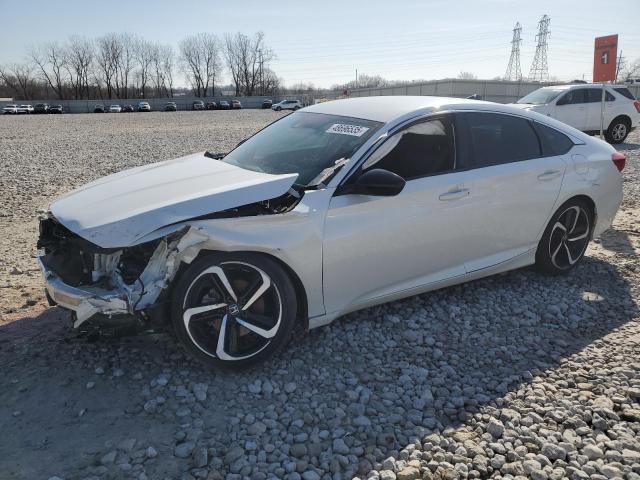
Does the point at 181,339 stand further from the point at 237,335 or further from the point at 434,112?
the point at 434,112

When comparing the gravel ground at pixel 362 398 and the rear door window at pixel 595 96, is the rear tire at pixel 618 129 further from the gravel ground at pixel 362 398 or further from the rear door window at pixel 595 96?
the gravel ground at pixel 362 398

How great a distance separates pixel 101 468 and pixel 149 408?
1.48 ft

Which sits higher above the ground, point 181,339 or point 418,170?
point 418,170

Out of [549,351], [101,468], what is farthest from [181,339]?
[549,351]

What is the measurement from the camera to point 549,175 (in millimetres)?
4301

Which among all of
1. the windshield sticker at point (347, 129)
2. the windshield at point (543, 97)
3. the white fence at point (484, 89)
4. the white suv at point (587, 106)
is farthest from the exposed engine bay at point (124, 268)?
the white fence at point (484, 89)

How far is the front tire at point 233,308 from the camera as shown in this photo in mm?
2955

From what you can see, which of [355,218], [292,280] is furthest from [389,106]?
[292,280]

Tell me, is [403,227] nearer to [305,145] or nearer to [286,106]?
[305,145]

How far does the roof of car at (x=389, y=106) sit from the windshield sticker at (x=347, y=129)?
0.14m

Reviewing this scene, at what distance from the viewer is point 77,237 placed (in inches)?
120

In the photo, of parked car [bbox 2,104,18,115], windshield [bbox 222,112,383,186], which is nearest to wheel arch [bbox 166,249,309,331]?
windshield [bbox 222,112,383,186]

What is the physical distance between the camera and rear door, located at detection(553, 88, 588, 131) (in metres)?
14.0

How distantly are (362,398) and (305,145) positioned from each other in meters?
1.92
